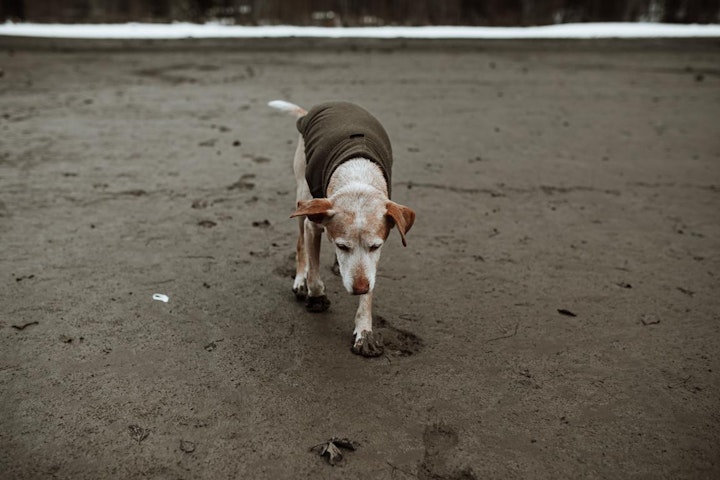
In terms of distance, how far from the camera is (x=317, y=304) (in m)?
3.51

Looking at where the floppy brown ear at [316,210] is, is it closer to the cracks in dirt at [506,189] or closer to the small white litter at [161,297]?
the small white litter at [161,297]

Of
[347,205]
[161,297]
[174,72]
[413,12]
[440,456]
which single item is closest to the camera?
[440,456]

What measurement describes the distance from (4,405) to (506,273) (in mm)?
3051

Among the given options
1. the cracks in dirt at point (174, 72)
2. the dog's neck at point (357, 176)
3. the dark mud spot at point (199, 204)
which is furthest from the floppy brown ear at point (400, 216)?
the cracks in dirt at point (174, 72)

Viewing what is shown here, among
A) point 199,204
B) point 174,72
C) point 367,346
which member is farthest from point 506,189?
point 174,72

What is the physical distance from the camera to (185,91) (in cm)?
950

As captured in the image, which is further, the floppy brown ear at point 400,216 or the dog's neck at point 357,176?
the dog's neck at point 357,176

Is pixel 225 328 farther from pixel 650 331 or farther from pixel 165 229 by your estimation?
pixel 650 331

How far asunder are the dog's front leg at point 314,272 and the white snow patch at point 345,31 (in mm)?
11192

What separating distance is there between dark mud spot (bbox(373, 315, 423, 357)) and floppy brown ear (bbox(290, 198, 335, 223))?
82cm

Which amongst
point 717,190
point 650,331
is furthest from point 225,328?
point 717,190

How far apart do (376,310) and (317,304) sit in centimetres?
37

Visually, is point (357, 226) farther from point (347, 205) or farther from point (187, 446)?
point (187, 446)

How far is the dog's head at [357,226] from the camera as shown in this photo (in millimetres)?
2791
